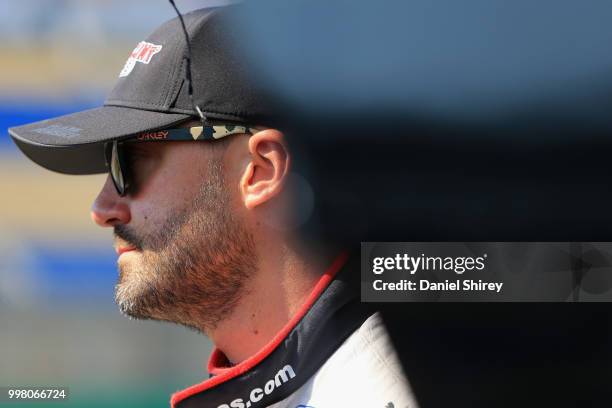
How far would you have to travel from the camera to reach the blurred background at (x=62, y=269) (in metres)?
1.84

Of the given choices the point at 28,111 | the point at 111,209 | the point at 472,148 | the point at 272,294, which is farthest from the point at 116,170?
the point at 472,148

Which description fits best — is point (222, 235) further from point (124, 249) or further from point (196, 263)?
point (124, 249)

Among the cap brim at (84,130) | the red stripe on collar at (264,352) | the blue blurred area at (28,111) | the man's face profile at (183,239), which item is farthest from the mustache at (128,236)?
the blue blurred area at (28,111)

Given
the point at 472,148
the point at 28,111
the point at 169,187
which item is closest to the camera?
the point at 472,148

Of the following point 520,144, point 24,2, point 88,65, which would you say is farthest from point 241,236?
point 24,2

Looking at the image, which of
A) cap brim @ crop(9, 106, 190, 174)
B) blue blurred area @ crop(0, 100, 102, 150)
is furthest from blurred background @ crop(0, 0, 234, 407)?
cap brim @ crop(9, 106, 190, 174)

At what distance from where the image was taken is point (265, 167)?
1380 millimetres

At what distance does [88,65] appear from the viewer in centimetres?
183

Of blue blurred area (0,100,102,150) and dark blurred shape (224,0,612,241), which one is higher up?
blue blurred area (0,100,102,150)

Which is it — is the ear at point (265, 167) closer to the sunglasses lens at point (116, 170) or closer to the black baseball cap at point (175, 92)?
the black baseball cap at point (175, 92)

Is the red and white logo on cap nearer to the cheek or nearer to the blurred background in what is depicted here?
the cheek

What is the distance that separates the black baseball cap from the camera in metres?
1.35

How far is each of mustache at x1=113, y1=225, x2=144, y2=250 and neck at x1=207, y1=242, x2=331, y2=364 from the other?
0.20 m

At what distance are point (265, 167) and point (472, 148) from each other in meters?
0.33
